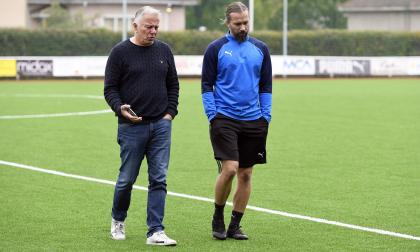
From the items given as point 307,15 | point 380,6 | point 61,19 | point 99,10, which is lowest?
point 61,19

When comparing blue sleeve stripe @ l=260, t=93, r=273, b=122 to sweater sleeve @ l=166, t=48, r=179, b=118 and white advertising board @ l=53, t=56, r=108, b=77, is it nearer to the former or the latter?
sweater sleeve @ l=166, t=48, r=179, b=118

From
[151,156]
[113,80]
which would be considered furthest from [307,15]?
[113,80]

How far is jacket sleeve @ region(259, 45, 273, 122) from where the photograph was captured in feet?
30.7

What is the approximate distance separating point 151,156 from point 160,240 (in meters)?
0.74

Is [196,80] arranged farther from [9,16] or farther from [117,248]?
[117,248]

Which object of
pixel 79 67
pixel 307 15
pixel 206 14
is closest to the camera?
pixel 79 67

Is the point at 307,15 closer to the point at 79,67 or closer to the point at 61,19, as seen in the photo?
the point at 61,19

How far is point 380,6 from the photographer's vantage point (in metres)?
72.6

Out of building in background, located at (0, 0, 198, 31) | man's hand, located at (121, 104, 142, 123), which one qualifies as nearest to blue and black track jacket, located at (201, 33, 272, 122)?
man's hand, located at (121, 104, 142, 123)

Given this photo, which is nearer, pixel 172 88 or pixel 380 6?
pixel 172 88

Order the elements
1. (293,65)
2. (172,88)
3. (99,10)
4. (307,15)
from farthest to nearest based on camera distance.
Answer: (307,15), (99,10), (293,65), (172,88)

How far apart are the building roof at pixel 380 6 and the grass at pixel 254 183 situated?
4566 centimetres

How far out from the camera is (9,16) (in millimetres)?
63906

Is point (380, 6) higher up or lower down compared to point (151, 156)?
higher up
